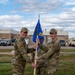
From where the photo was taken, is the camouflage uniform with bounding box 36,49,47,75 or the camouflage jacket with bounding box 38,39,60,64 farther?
the camouflage uniform with bounding box 36,49,47,75

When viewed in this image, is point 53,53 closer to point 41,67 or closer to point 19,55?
point 41,67

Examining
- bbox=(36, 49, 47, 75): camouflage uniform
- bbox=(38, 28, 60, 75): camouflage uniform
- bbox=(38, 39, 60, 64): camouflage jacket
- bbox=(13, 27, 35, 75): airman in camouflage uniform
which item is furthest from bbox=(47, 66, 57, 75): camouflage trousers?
bbox=(13, 27, 35, 75): airman in camouflage uniform

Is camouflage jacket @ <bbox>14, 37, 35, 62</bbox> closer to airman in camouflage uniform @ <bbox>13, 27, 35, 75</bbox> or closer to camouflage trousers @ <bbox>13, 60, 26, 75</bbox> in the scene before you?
airman in camouflage uniform @ <bbox>13, 27, 35, 75</bbox>

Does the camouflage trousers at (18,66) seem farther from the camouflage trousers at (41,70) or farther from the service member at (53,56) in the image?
the camouflage trousers at (41,70)

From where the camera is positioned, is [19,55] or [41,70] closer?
[19,55]

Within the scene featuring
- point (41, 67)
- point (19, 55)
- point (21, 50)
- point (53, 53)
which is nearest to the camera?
point (21, 50)

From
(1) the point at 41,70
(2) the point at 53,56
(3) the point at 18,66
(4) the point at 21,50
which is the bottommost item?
(1) the point at 41,70

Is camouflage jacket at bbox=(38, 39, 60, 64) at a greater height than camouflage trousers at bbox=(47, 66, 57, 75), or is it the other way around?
camouflage jacket at bbox=(38, 39, 60, 64)

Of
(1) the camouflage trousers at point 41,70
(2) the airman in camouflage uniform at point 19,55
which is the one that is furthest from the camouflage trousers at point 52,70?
(2) the airman in camouflage uniform at point 19,55

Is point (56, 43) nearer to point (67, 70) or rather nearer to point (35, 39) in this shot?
point (35, 39)

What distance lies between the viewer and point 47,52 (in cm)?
927

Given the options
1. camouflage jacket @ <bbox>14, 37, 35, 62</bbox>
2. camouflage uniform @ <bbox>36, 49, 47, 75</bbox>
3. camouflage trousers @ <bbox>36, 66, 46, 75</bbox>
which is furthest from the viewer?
camouflage trousers @ <bbox>36, 66, 46, 75</bbox>

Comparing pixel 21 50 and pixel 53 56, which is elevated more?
pixel 21 50

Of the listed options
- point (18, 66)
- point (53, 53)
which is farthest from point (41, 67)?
point (18, 66)
